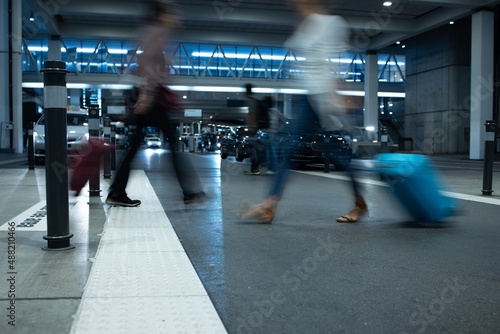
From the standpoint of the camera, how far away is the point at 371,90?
1227 inches

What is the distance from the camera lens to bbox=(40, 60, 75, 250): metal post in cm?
312

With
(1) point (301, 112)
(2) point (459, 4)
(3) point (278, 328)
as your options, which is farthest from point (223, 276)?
(2) point (459, 4)

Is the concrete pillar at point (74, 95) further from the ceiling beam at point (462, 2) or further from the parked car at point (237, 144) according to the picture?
the ceiling beam at point (462, 2)

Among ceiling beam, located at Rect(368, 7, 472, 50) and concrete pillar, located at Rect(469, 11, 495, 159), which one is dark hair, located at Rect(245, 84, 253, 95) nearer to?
concrete pillar, located at Rect(469, 11, 495, 159)

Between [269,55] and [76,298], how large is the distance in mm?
34970

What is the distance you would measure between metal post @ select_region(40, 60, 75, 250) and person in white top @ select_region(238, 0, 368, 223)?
186 cm

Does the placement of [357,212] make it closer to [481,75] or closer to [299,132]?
[299,132]

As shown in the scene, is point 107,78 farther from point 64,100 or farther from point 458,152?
point 64,100

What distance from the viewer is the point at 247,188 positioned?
7.65m

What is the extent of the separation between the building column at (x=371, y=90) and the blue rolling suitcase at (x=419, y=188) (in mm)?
27263

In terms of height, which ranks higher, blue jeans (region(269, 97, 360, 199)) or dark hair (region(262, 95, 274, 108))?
dark hair (region(262, 95, 274, 108))

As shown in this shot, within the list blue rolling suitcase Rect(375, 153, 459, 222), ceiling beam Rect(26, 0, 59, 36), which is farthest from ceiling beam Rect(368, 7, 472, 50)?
blue rolling suitcase Rect(375, 153, 459, 222)

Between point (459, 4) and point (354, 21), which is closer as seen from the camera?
point (459, 4)

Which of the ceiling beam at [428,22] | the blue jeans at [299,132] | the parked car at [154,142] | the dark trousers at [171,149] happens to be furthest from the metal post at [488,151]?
the parked car at [154,142]
